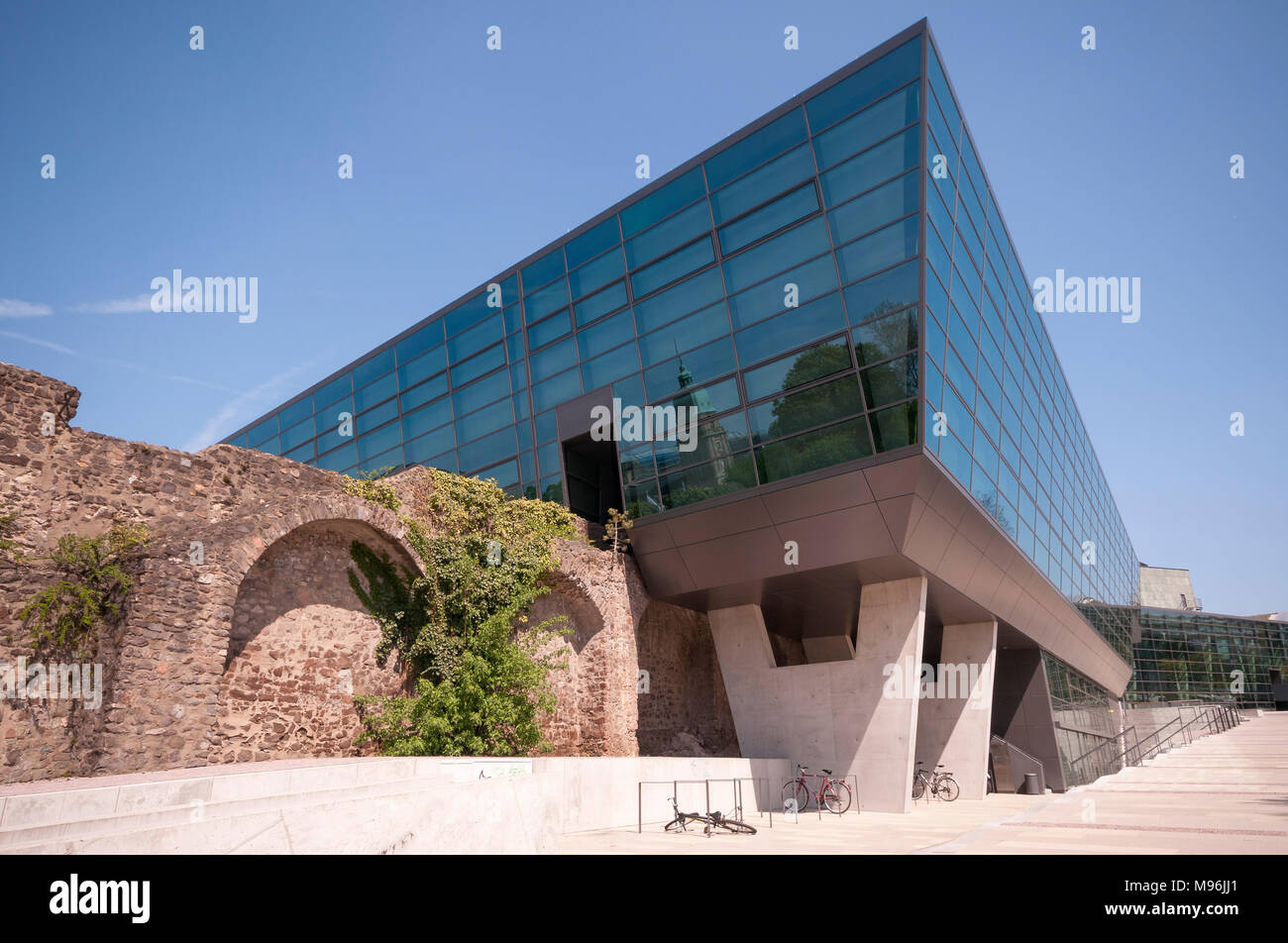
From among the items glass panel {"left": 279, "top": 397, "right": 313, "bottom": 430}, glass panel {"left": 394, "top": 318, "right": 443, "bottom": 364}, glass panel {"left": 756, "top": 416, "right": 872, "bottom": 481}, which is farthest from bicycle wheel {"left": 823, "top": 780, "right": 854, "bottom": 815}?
glass panel {"left": 279, "top": 397, "right": 313, "bottom": 430}

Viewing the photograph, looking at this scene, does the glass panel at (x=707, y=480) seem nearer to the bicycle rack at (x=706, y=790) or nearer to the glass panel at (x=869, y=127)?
the bicycle rack at (x=706, y=790)

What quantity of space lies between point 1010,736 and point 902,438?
18201 millimetres

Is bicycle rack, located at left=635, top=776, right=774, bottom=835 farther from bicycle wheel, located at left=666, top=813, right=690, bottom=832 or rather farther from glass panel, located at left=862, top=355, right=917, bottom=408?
glass panel, located at left=862, top=355, right=917, bottom=408

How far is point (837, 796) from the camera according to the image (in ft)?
61.6

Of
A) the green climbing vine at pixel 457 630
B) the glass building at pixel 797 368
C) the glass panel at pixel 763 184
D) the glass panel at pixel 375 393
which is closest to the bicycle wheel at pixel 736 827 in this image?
the green climbing vine at pixel 457 630

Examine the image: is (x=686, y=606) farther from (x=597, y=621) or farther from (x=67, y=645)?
(x=67, y=645)

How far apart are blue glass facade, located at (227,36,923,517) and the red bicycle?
23.4 feet

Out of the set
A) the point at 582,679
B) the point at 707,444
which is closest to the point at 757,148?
the point at 707,444

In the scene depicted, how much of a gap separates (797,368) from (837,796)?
9967 mm

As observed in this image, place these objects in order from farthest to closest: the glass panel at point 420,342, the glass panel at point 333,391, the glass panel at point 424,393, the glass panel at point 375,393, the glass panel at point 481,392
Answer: the glass panel at point 333,391 < the glass panel at point 375,393 < the glass panel at point 420,342 < the glass panel at point 424,393 < the glass panel at point 481,392

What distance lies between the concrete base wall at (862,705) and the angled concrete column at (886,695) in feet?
0.08

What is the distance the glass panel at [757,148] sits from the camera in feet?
61.9

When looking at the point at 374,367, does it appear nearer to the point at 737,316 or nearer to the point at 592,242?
the point at 592,242
